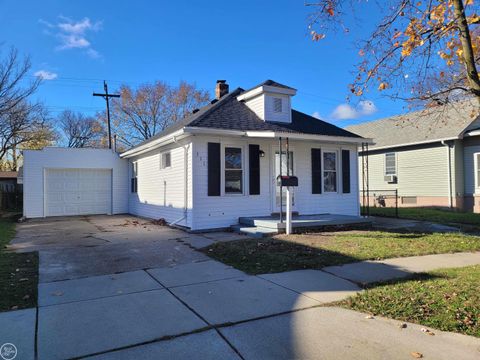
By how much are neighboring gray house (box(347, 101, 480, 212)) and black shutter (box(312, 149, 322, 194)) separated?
A: 481 cm

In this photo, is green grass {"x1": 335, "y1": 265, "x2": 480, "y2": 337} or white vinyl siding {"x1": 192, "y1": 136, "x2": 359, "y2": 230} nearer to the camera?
green grass {"x1": 335, "y1": 265, "x2": 480, "y2": 337}

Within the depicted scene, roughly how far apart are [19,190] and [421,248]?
27279 mm

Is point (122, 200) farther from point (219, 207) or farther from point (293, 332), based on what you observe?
point (293, 332)

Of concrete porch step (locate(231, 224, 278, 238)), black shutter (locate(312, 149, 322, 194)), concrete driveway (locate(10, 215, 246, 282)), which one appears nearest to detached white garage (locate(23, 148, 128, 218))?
concrete driveway (locate(10, 215, 246, 282))

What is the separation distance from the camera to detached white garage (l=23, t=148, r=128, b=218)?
56.5 feet

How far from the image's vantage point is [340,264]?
263 inches

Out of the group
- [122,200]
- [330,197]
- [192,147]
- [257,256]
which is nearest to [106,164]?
[122,200]

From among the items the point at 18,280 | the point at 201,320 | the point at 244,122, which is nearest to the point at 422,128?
the point at 244,122

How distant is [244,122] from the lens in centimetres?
1195

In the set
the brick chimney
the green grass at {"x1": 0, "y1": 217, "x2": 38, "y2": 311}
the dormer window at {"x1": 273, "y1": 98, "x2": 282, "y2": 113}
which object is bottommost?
the green grass at {"x1": 0, "y1": 217, "x2": 38, "y2": 311}

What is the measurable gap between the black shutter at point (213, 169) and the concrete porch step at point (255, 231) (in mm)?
1226

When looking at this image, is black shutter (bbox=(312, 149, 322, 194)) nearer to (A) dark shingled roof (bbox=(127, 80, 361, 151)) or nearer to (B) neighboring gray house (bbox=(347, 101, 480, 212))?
(A) dark shingled roof (bbox=(127, 80, 361, 151))

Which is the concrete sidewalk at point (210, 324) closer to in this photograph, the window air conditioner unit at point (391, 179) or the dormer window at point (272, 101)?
the dormer window at point (272, 101)

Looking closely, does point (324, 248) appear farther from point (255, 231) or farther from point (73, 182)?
point (73, 182)
